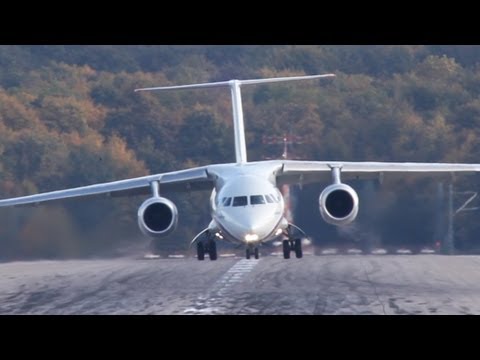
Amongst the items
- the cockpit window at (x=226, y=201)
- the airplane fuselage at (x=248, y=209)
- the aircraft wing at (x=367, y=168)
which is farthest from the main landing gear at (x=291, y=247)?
the cockpit window at (x=226, y=201)

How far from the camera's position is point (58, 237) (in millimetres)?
35375

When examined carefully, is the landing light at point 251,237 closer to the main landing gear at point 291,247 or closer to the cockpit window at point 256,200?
the cockpit window at point 256,200

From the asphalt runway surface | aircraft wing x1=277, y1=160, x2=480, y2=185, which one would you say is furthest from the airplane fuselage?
aircraft wing x1=277, y1=160, x2=480, y2=185

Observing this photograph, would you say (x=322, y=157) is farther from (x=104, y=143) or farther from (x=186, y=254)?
(x=104, y=143)

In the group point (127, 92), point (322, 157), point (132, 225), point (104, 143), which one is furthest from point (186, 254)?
point (127, 92)

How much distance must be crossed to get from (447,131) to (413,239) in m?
6.77

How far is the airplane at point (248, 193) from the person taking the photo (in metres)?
28.6

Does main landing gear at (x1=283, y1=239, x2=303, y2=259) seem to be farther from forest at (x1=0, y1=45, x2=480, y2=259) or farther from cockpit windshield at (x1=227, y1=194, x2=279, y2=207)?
forest at (x1=0, y1=45, x2=480, y2=259)

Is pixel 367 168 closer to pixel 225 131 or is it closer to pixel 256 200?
pixel 256 200

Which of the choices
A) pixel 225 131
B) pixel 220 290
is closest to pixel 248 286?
pixel 220 290

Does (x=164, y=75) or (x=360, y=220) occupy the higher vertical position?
(x=164, y=75)

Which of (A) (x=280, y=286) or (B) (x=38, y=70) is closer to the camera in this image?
Answer: (A) (x=280, y=286)

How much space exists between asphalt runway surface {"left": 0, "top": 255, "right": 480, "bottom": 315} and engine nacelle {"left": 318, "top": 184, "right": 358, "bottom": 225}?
148 centimetres
